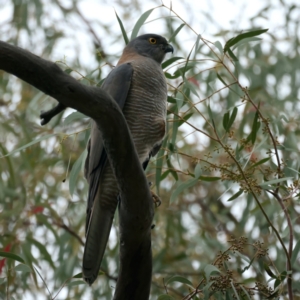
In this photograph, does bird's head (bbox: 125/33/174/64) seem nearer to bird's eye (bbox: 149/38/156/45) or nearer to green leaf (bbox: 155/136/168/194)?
bird's eye (bbox: 149/38/156/45)

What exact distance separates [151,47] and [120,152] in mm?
1915

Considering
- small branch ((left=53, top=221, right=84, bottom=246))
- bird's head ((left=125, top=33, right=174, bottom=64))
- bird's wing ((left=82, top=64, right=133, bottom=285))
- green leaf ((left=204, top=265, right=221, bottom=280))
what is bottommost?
green leaf ((left=204, top=265, right=221, bottom=280))

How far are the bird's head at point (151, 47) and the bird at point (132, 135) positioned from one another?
7.5 inches

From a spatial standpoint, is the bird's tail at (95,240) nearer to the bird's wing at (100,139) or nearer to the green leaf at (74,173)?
the bird's wing at (100,139)

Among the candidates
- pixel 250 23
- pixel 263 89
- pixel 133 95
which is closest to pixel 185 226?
pixel 263 89

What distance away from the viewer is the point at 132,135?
10.7 feet

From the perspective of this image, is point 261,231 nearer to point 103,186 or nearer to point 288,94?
point 288,94

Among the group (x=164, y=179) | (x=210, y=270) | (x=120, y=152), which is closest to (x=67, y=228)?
(x=164, y=179)

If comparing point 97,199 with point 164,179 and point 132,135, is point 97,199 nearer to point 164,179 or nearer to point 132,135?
point 132,135

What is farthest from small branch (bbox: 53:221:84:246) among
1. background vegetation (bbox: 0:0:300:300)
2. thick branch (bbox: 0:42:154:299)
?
thick branch (bbox: 0:42:154:299)

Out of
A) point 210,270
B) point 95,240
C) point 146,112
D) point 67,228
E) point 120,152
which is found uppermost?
point 67,228

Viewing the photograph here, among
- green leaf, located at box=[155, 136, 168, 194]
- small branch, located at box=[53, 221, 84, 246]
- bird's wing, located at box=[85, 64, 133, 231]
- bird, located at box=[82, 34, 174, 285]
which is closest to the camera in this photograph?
bird, located at box=[82, 34, 174, 285]

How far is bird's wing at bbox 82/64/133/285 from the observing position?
2811mm

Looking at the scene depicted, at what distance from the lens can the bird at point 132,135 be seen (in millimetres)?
2910
